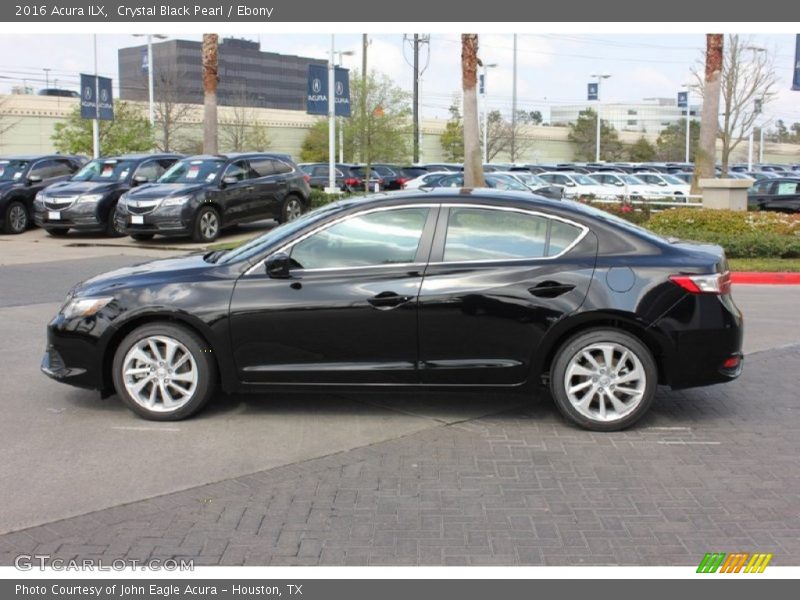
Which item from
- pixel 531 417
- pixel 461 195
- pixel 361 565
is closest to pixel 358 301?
pixel 461 195

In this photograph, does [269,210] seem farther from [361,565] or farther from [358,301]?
[361,565]

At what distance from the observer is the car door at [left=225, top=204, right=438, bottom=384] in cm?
639

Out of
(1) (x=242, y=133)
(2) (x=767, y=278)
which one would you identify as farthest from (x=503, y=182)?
(1) (x=242, y=133)

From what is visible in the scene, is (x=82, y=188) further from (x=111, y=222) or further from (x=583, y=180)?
(x=583, y=180)

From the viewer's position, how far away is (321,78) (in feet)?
85.9

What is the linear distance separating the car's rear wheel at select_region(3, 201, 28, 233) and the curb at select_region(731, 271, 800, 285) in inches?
658

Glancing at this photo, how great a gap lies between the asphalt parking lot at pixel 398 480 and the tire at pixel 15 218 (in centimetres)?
1587

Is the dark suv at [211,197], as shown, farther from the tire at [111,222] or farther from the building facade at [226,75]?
the building facade at [226,75]

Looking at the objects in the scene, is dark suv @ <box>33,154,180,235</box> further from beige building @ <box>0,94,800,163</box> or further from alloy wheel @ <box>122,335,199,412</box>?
beige building @ <box>0,94,800,163</box>

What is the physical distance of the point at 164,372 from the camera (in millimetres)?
6543

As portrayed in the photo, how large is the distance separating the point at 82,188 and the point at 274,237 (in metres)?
15.8

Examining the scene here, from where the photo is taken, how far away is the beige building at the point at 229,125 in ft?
168

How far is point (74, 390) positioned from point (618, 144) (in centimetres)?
8333

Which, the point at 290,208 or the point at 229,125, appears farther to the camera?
the point at 229,125
